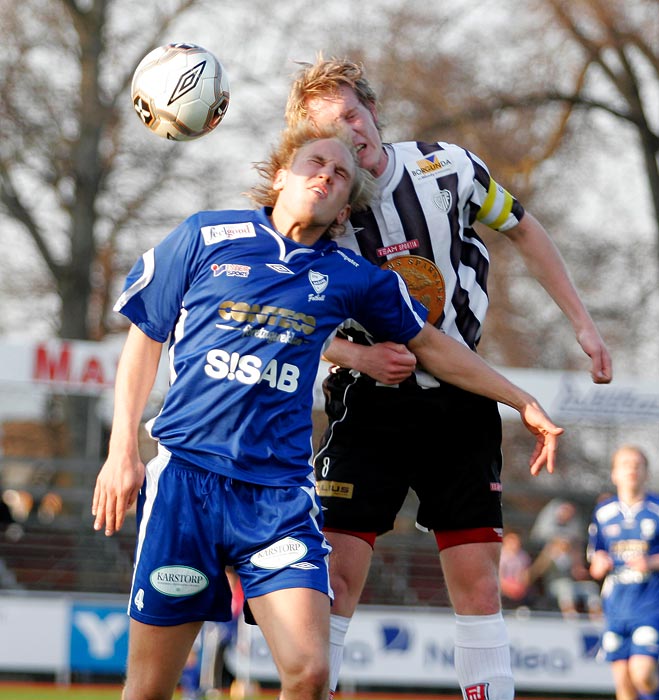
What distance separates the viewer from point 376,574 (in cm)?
Result: 1727

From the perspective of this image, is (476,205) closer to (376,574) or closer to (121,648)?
(121,648)

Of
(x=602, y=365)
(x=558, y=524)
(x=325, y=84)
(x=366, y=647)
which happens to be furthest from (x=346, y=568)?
(x=558, y=524)

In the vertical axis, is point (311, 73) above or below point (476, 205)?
above

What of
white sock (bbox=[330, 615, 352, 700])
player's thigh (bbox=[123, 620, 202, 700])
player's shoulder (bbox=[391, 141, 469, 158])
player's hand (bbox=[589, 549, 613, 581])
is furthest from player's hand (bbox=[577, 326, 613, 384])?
player's hand (bbox=[589, 549, 613, 581])

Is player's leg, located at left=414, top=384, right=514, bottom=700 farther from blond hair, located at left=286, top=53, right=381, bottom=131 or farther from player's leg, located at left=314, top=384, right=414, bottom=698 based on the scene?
blond hair, located at left=286, top=53, right=381, bottom=131

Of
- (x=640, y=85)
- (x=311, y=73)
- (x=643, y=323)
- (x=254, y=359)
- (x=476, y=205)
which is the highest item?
(x=640, y=85)

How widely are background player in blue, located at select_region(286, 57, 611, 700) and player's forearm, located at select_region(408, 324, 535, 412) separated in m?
0.24

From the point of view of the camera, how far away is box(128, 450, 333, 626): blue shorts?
13.2ft

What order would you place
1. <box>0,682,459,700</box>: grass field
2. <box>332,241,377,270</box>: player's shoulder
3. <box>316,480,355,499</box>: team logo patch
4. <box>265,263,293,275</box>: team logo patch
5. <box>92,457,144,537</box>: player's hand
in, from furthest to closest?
<box>0,682,459,700</box>: grass field → <box>316,480,355,499</box>: team logo patch → <box>332,241,377,270</box>: player's shoulder → <box>265,263,293,275</box>: team logo patch → <box>92,457,144,537</box>: player's hand

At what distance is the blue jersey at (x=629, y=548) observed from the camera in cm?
1028

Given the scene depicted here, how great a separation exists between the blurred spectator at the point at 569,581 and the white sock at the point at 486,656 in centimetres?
1099

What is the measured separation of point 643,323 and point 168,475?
20.8 meters

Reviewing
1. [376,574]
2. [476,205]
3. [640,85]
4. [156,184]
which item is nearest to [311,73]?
[476,205]

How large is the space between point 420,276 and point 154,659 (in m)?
1.69
